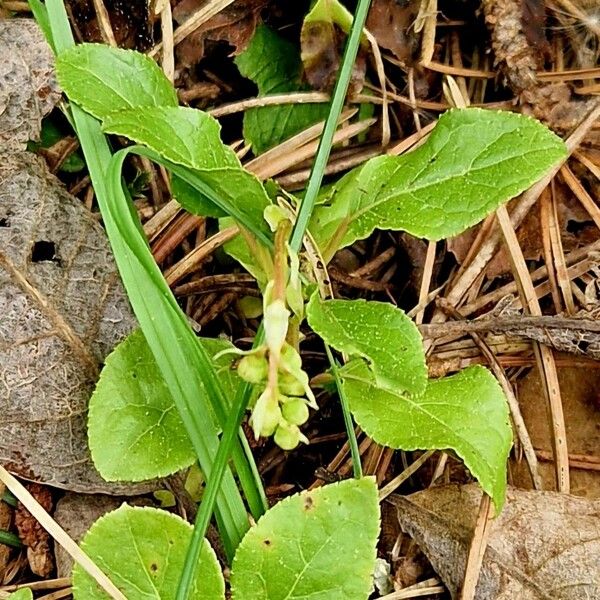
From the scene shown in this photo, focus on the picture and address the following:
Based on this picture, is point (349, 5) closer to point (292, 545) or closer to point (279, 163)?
point (279, 163)

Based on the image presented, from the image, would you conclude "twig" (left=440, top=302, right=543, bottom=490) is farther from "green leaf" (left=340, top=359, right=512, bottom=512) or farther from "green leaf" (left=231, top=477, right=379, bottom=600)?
"green leaf" (left=231, top=477, right=379, bottom=600)

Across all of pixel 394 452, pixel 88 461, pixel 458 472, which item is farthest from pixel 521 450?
pixel 88 461

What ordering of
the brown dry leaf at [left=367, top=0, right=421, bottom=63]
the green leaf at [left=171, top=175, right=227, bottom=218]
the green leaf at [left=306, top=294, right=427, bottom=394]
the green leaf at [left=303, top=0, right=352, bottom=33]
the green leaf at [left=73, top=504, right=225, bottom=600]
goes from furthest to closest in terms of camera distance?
1. the brown dry leaf at [left=367, top=0, right=421, bottom=63]
2. the green leaf at [left=303, top=0, right=352, bottom=33]
3. the green leaf at [left=171, top=175, right=227, bottom=218]
4. the green leaf at [left=73, top=504, right=225, bottom=600]
5. the green leaf at [left=306, top=294, right=427, bottom=394]

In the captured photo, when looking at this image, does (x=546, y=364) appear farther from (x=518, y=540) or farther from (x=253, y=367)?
(x=253, y=367)

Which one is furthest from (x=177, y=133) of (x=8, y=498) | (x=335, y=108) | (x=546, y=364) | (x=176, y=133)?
(x=546, y=364)

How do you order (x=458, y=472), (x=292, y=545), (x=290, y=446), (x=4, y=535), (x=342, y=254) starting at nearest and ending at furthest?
(x=290, y=446) < (x=292, y=545) < (x=4, y=535) < (x=458, y=472) < (x=342, y=254)

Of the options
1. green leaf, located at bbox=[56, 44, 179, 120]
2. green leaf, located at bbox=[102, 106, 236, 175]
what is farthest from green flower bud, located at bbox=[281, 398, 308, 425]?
green leaf, located at bbox=[56, 44, 179, 120]
